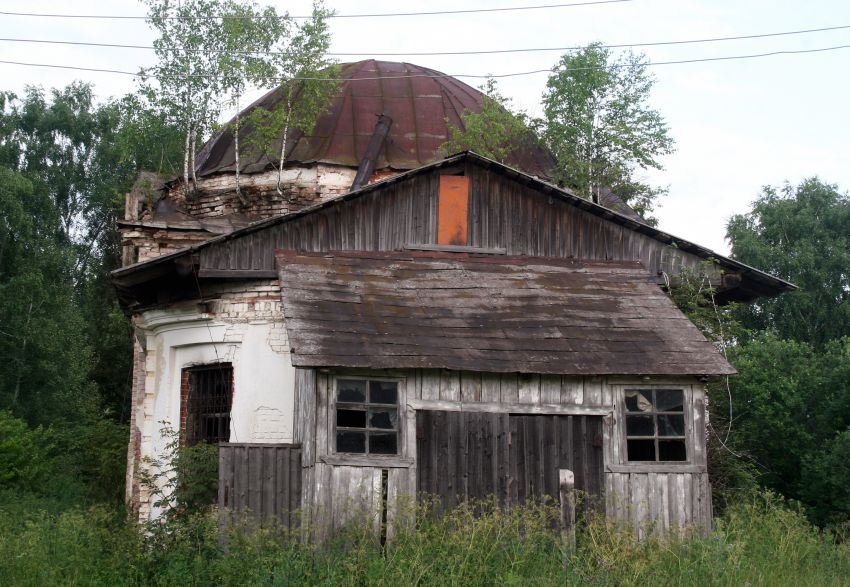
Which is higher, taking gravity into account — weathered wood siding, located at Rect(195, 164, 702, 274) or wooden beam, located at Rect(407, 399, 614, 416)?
weathered wood siding, located at Rect(195, 164, 702, 274)

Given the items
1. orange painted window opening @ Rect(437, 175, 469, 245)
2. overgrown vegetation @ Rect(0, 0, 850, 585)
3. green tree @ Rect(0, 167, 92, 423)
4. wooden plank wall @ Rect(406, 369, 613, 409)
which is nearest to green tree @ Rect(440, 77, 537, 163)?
overgrown vegetation @ Rect(0, 0, 850, 585)

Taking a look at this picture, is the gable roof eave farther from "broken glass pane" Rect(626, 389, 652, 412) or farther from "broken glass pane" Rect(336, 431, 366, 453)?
"broken glass pane" Rect(336, 431, 366, 453)

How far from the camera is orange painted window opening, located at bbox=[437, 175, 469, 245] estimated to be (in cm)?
1457

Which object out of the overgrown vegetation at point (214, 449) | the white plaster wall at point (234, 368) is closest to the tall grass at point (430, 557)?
the overgrown vegetation at point (214, 449)

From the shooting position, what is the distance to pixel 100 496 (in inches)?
910

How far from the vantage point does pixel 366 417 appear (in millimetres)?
11461

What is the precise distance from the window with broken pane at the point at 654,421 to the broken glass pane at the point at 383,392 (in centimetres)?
278

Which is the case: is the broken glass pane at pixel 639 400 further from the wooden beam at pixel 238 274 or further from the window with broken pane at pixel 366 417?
the wooden beam at pixel 238 274

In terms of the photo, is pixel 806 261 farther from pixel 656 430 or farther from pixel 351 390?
pixel 351 390

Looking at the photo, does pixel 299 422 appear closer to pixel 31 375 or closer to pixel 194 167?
pixel 194 167

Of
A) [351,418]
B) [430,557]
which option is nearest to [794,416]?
[351,418]

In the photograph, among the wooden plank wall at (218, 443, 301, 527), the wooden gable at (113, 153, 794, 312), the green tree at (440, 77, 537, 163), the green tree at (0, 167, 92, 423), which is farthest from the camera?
the green tree at (0, 167, 92, 423)

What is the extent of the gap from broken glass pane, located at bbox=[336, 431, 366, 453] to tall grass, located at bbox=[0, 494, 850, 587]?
105 centimetres

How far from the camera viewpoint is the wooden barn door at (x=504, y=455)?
1153 cm
